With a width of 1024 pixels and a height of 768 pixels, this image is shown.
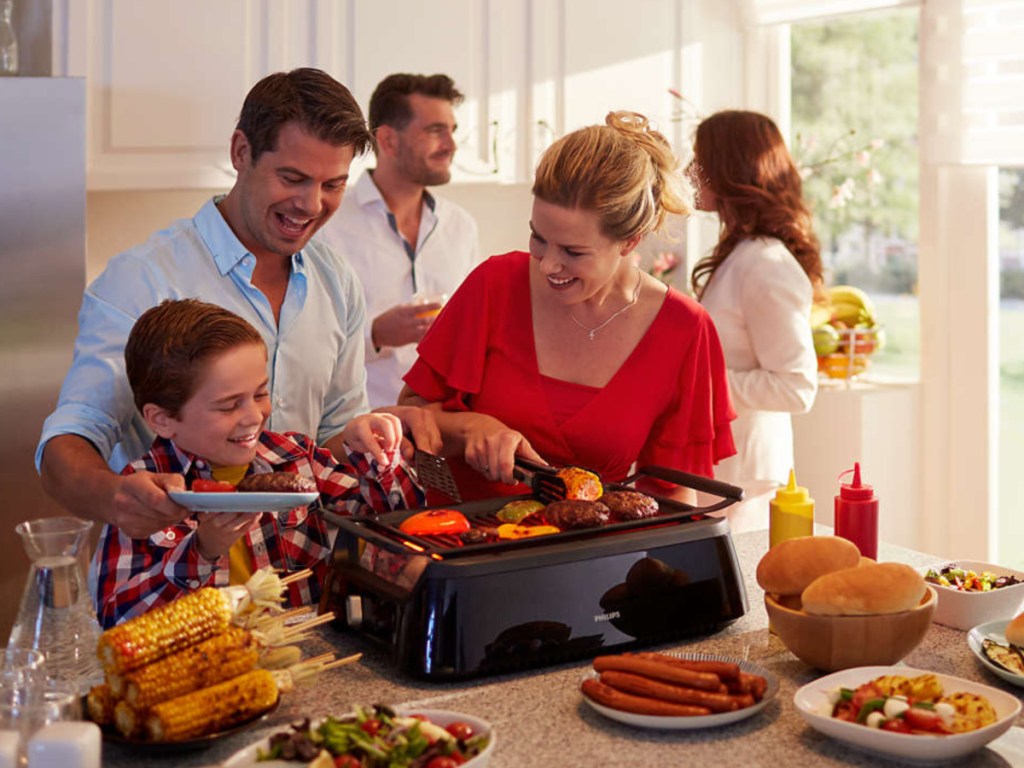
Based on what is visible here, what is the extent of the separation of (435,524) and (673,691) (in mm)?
406

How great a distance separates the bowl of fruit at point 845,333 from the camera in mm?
4184

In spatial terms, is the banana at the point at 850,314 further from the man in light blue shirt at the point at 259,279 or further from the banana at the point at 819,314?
the man in light blue shirt at the point at 259,279

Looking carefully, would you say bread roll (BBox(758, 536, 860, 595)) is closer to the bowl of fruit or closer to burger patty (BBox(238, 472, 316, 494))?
burger patty (BBox(238, 472, 316, 494))

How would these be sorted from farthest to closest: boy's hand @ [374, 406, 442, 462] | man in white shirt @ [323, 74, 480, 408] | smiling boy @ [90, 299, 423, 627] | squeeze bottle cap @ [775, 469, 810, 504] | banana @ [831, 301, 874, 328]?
banana @ [831, 301, 874, 328], man in white shirt @ [323, 74, 480, 408], boy's hand @ [374, 406, 442, 462], squeeze bottle cap @ [775, 469, 810, 504], smiling boy @ [90, 299, 423, 627]

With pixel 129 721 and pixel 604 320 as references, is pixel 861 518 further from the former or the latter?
pixel 129 721

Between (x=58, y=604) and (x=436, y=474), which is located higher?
(x=436, y=474)

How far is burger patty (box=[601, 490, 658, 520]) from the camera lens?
5.96ft

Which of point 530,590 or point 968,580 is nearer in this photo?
point 530,590

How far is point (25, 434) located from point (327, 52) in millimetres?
1415

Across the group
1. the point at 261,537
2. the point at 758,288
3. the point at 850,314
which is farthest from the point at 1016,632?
the point at 850,314

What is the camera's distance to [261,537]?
201 cm

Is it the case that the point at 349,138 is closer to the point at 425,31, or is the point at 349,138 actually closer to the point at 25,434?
the point at 25,434

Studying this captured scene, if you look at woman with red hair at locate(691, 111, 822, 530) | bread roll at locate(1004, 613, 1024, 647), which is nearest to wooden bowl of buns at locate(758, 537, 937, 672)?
bread roll at locate(1004, 613, 1024, 647)

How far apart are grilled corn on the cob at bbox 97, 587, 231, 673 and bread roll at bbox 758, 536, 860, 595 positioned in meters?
0.69
